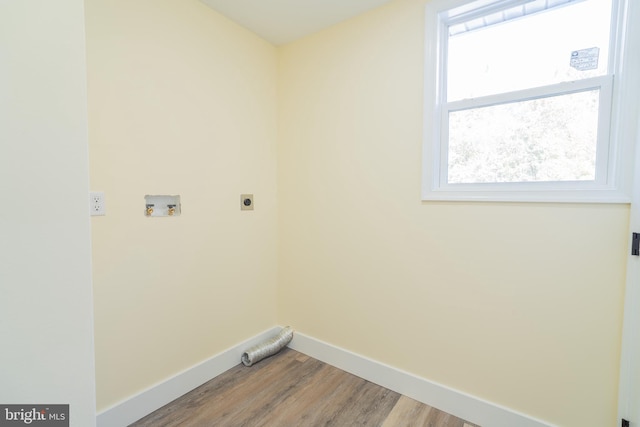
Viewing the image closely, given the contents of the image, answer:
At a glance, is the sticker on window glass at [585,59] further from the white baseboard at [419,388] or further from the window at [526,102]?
the white baseboard at [419,388]

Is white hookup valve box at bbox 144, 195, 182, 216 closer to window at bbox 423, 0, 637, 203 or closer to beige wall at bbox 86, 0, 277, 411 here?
beige wall at bbox 86, 0, 277, 411

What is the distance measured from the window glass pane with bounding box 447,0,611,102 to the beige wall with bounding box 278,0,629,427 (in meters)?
0.26

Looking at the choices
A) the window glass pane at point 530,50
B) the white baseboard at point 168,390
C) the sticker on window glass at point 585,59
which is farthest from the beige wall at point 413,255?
the sticker on window glass at point 585,59

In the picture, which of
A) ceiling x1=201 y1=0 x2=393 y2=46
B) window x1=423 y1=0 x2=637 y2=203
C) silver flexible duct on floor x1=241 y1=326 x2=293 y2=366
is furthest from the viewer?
silver flexible duct on floor x1=241 y1=326 x2=293 y2=366

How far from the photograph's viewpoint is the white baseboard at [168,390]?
5.07 feet

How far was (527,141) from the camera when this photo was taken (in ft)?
5.11

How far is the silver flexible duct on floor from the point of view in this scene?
2.16 m

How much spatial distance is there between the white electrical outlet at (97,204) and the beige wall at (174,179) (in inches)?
1.2

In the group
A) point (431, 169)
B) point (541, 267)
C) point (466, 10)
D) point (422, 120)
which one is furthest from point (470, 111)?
point (541, 267)

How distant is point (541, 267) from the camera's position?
1469 millimetres

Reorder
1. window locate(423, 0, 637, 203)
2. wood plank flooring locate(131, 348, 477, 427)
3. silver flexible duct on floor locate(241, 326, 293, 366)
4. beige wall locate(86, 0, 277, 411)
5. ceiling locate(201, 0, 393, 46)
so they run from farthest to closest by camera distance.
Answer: silver flexible duct on floor locate(241, 326, 293, 366) < ceiling locate(201, 0, 393, 46) < wood plank flooring locate(131, 348, 477, 427) < beige wall locate(86, 0, 277, 411) < window locate(423, 0, 637, 203)

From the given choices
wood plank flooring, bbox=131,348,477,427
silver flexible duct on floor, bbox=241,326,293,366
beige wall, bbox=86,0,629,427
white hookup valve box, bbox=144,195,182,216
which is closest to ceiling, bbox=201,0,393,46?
beige wall, bbox=86,0,629,427

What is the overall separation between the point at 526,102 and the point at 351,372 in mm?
2068

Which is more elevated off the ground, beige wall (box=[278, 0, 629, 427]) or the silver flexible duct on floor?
beige wall (box=[278, 0, 629, 427])
